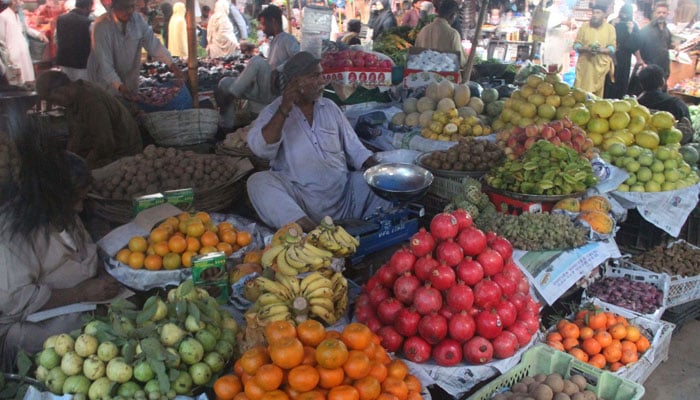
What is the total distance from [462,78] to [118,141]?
3935 mm

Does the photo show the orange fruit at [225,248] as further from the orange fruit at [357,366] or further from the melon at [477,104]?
the melon at [477,104]

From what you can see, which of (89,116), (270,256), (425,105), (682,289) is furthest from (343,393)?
(425,105)

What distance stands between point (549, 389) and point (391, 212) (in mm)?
1481

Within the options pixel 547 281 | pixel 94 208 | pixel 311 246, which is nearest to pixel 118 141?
pixel 94 208

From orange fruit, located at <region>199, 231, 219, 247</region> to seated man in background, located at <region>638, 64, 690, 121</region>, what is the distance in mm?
4945

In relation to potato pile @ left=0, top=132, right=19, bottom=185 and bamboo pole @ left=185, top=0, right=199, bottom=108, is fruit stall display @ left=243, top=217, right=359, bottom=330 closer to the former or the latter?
potato pile @ left=0, top=132, right=19, bottom=185

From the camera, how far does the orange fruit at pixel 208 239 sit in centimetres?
310

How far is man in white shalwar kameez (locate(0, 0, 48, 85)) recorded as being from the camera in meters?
8.30

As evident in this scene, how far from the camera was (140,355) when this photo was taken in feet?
6.46

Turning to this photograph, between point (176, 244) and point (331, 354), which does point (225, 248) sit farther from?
point (331, 354)

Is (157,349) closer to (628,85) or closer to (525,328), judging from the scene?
(525,328)

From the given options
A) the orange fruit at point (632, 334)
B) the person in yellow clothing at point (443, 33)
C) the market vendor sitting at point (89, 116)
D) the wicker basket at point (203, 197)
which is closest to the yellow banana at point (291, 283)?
the wicker basket at point (203, 197)

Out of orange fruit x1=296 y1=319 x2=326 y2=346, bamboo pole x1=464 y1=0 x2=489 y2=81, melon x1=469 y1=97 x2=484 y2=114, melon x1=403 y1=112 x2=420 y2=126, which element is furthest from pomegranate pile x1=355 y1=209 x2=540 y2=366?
bamboo pole x1=464 y1=0 x2=489 y2=81

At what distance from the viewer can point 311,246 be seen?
98.3 inches
